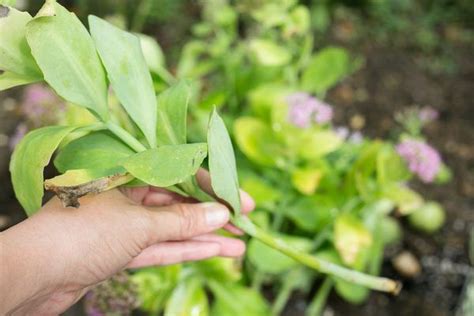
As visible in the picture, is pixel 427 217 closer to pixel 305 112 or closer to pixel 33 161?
pixel 305 112

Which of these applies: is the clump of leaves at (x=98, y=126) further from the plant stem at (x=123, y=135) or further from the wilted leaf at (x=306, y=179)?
the wilted leaf at (x=306, y=179)

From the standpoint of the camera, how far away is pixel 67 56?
725mm

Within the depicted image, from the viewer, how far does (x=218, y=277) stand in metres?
1.36

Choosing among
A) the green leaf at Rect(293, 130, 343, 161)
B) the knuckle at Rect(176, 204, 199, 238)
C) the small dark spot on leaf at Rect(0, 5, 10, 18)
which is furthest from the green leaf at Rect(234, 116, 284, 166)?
the small dark spot on leaf at Rect(0, 5, 10, 18)

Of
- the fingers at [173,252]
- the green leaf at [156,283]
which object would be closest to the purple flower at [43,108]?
the green leaf at [156,283]

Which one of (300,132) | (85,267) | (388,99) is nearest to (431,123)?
(388,99)

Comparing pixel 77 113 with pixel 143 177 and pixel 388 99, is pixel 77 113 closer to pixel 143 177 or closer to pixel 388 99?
pixel 143 177

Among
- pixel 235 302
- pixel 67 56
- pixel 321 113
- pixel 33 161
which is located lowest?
pixel 235 302

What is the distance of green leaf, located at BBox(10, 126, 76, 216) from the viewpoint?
0.74 meters

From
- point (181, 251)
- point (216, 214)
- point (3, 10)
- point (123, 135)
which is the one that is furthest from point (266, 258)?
point (3, 10)

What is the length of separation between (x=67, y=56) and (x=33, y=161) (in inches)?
5.4

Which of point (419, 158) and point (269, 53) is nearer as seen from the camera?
point (419, 158)

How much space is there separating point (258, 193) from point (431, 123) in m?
1.03

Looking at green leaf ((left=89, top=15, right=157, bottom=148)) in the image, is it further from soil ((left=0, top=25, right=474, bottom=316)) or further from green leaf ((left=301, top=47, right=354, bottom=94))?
soil ((left=0, top=25, right=474, bottom=316))
